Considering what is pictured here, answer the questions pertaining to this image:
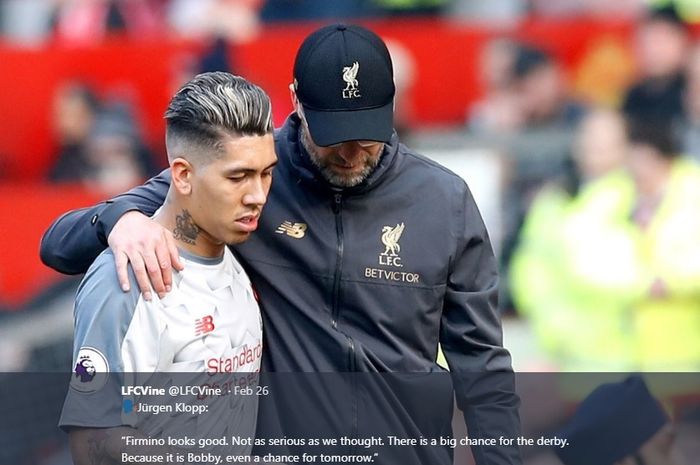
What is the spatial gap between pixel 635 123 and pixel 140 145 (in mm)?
3185

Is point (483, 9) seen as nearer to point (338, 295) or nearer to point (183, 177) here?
point (338, 295)

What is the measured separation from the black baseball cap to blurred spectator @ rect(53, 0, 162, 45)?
22.1ft

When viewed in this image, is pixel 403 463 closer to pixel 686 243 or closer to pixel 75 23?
pixel 686 243

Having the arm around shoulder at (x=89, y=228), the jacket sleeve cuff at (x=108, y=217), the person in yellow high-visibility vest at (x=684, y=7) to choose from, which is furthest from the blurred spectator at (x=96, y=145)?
the jacket sleeve cuff at (x=108, y=217)

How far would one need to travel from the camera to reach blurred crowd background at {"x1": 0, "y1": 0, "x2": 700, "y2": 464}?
6625mm

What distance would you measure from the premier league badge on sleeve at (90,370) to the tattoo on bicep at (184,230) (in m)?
0.40

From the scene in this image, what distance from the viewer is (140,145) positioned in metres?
8.72

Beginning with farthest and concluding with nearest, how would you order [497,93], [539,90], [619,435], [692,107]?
[497,93]
[539,90]
[692,107]
[619,435]

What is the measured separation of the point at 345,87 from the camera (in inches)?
139

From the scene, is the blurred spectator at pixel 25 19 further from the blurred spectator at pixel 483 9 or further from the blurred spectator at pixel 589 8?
the blurred spectator at pixel 589 8

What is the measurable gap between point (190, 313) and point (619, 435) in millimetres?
1204

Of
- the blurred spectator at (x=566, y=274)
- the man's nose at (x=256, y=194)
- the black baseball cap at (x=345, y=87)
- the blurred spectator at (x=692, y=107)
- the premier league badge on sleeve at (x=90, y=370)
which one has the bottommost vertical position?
the blurred spectator at (x=566, y=274)

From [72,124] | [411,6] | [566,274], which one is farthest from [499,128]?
[72,124]

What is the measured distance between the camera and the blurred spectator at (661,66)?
25.6ft
